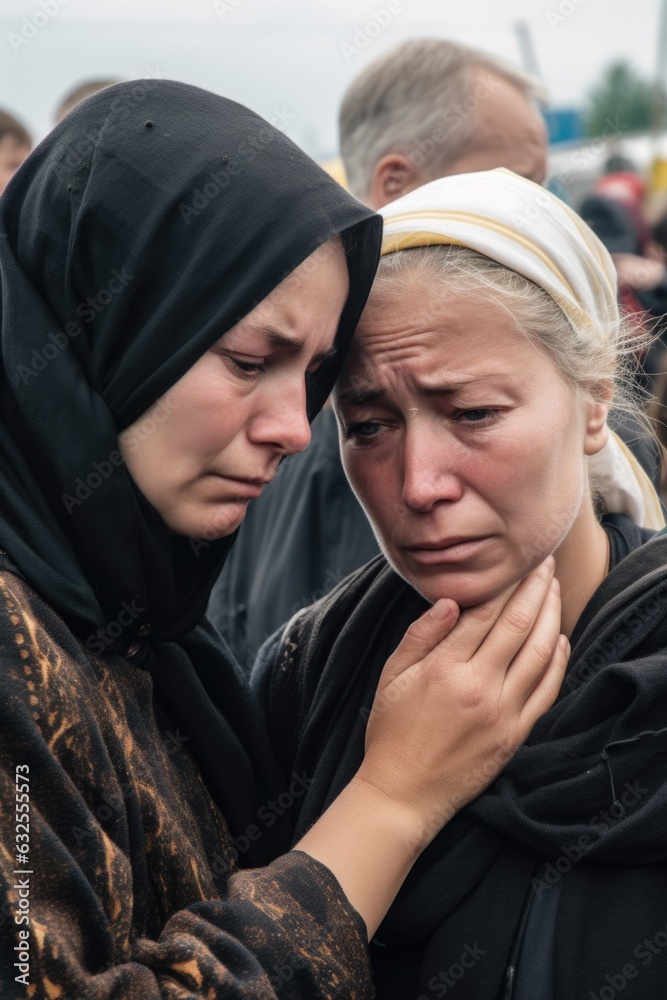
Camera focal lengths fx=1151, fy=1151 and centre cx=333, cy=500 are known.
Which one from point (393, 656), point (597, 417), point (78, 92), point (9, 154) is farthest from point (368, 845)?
point (78, 92)

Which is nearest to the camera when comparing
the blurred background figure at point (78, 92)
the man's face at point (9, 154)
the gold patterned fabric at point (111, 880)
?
the gold patterned fabric at point (111, 880)

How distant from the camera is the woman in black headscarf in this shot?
1.63 meters

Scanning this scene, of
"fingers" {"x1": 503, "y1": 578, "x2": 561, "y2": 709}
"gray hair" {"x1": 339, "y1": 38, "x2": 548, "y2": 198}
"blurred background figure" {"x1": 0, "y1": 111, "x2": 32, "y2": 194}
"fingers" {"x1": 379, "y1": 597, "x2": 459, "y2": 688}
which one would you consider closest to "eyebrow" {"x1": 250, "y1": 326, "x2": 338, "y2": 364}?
"fingers" {"x1": 379, "y1": 597, "x2": 459, "y2": 688}

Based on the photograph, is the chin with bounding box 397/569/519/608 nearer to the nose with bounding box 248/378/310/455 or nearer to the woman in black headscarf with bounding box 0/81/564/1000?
the woman in black headscarf with bounding box 0/81/564/1000

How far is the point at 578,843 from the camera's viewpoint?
1839 mm

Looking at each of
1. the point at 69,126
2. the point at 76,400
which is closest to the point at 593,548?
the point at 76,400

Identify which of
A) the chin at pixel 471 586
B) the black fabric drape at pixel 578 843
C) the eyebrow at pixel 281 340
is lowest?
the black fabric drape at pixel 578 843

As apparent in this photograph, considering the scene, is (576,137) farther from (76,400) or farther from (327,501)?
(76,400)

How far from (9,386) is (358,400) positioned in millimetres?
659

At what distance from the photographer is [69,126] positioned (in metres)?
1.89

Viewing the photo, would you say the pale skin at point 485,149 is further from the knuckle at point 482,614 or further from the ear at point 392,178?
the knuckle at point 482,614

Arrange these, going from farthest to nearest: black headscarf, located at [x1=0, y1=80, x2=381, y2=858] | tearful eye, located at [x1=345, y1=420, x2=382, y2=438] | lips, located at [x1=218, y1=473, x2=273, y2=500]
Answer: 1. tearful eye, located at [x1=345, y1=420, x2=382, y2=438]
2. lips, located at [x1=218, y1=473, x2=273, y2=500]
3. black headscarf, located at [x1=0, y1=80, x2=381, y2=858]

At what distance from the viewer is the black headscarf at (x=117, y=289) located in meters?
1.76

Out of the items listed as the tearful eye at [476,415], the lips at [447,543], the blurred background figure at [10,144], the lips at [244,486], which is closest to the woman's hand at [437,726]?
the lips at [447,543]
